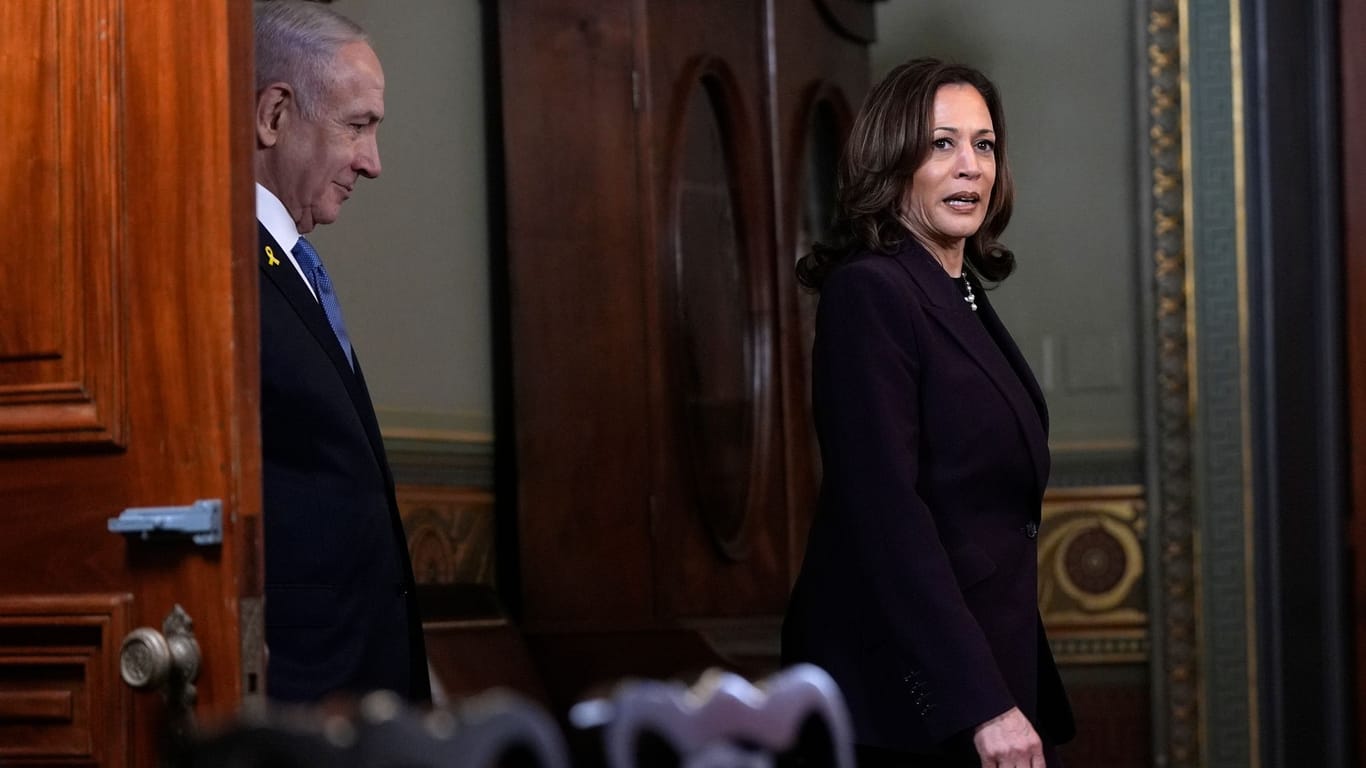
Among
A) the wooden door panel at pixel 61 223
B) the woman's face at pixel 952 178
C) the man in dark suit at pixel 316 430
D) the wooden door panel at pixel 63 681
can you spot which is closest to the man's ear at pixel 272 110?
the man in dark suit at pixel 316 430

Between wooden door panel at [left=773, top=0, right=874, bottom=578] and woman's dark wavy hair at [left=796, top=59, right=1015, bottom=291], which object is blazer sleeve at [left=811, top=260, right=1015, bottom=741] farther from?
wooden door panel at [left=773, top=0, right=874, bottom=578]

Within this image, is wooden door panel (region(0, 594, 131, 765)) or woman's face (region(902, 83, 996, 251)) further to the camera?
woman's face (region(902, 83, 996, 251))

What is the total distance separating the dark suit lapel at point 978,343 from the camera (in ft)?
8.00

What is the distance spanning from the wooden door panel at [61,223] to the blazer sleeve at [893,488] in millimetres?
844

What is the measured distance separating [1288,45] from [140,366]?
3.59 m

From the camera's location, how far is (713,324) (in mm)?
4477

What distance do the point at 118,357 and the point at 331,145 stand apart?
538 millimetres

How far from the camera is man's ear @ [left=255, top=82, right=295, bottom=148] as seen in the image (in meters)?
2.52

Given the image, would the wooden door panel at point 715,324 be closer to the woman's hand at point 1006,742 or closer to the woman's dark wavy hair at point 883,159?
the woman's dark wavy hair at point 883,159

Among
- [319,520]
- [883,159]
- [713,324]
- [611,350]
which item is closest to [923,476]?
[883,159]

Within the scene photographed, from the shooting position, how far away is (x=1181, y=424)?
5.00m

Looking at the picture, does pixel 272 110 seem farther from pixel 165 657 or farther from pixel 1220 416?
pixel 1220 416

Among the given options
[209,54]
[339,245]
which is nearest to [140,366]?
[209,54]

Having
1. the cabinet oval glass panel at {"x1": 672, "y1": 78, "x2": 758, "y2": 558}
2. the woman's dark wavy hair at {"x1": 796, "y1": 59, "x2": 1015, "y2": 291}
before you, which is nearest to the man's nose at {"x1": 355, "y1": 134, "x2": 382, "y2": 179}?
the woman's dark wavy hair at {"x1": 796, "y1": 59, "x2": 1015, "y2": 291}
